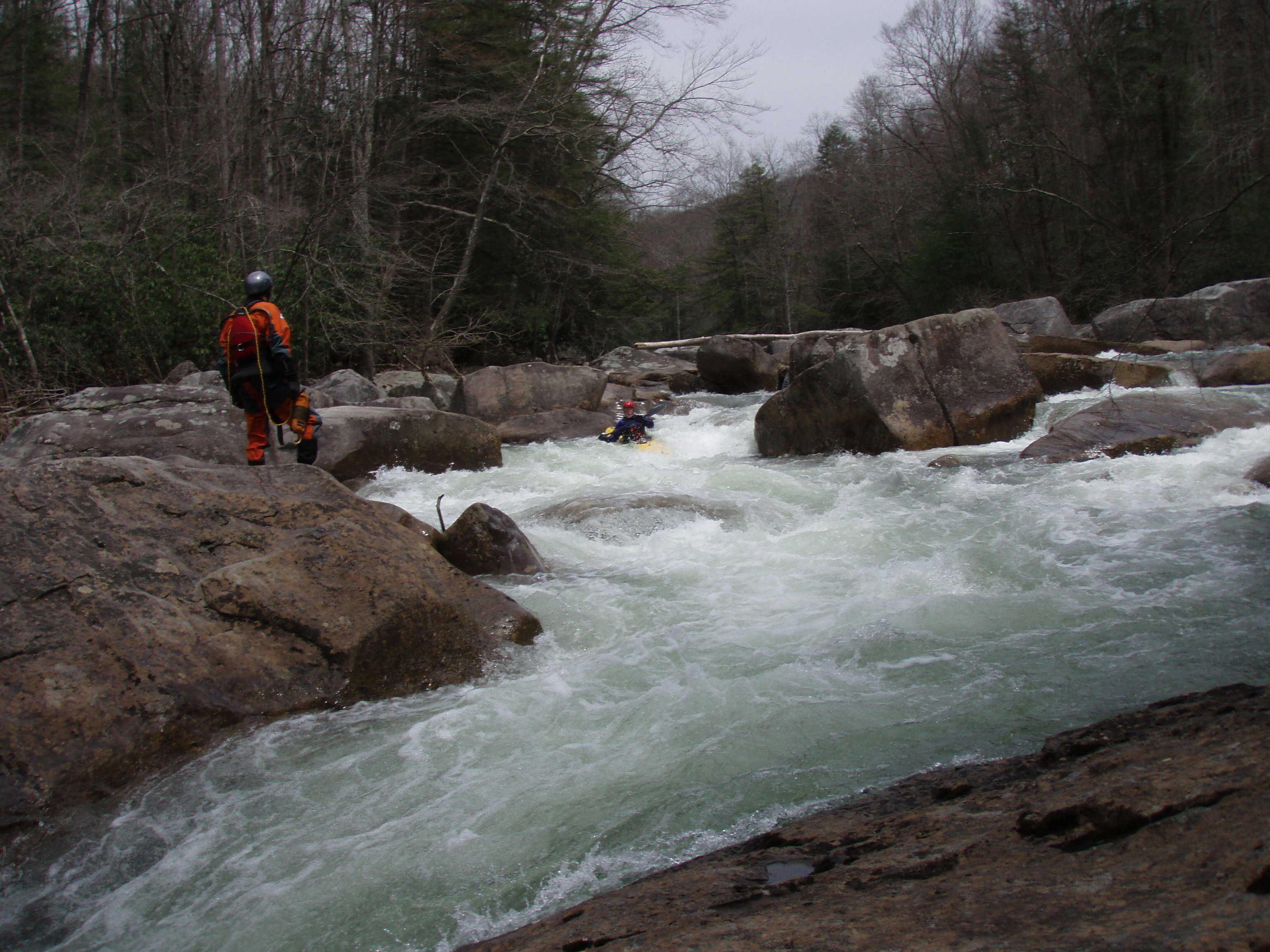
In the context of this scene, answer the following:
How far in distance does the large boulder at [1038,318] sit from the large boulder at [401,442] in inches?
386

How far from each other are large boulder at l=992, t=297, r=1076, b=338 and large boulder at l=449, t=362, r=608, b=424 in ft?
23.6

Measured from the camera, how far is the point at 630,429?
424 inches

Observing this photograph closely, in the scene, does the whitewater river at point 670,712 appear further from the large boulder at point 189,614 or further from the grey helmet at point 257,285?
the grey helmet at point 257,285

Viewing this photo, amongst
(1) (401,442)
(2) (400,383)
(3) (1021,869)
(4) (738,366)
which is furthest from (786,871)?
(4) (738,366)

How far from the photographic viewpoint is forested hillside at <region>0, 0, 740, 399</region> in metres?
11.6

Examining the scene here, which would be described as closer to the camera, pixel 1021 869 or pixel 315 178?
pixel 1021 869

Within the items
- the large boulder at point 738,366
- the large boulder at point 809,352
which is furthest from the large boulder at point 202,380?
the large boulder at point 738,366

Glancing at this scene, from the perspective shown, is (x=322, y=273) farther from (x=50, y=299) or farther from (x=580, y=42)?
Answer: (x=580, y=42)

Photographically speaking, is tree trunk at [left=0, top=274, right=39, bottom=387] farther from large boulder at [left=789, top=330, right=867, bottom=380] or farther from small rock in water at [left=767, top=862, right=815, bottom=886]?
small rock in water at [left=767, top=862, right=815, bottom=886]

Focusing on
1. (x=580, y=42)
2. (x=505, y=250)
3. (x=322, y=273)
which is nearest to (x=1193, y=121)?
(x=580, y=42)

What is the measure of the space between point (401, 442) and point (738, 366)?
8.40 metres

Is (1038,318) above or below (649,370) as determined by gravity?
above

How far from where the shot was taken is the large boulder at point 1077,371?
10.4 meters

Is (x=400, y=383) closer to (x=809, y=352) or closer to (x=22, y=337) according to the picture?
(x=22, y=337)
